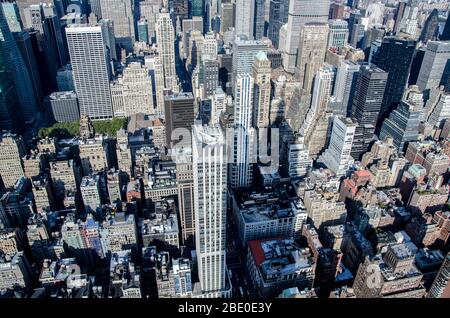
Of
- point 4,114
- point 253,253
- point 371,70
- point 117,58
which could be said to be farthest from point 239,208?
point 117,58

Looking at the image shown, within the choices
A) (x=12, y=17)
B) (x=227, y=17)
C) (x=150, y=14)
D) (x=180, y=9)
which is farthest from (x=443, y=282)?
(x=150, y=14)

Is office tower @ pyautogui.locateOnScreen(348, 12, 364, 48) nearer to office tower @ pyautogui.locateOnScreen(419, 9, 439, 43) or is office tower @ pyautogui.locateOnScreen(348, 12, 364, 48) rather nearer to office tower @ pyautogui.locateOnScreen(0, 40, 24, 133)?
office tower @ pyautogui.locateOnScreen(419, 9, 439, 43)

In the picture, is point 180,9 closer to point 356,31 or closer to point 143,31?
point 143,31

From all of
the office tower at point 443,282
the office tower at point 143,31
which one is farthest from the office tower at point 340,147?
the office tower at point 143,31

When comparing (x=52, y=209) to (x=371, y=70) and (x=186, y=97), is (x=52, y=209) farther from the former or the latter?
(x=371, y=70)
